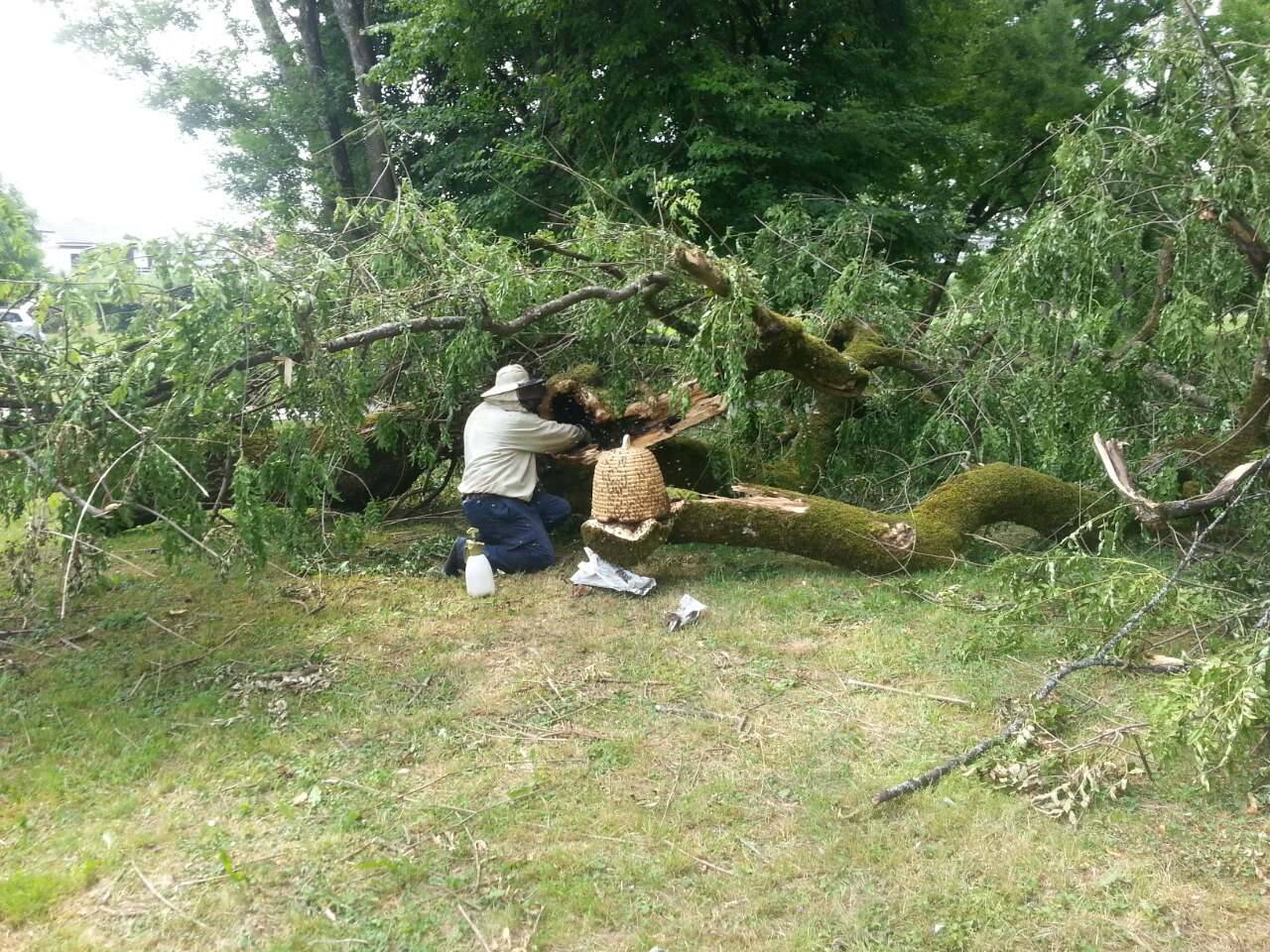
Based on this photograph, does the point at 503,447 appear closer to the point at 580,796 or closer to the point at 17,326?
the point at 17,326

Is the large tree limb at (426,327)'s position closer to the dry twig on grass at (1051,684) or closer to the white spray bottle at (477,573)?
the white spray bottle at (477,573)

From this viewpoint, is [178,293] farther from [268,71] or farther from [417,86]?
[268,71]

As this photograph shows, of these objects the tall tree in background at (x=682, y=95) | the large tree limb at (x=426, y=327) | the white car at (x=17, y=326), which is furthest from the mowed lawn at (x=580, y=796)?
the tall tree in background at (x=682, y=95)

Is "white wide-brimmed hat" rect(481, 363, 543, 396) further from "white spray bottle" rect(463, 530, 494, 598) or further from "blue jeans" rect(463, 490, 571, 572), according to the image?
"white spray bottle" rect(463, 530, 494, 598)

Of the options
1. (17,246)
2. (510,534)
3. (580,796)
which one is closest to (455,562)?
(510,534)

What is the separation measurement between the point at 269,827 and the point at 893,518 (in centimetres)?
347

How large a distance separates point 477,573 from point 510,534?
544 mm

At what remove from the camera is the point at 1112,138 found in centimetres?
494

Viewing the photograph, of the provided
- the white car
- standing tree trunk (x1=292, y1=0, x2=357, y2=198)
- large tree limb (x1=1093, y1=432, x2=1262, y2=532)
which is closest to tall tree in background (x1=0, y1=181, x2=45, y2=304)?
the white car

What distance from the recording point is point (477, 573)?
4984 millimetres

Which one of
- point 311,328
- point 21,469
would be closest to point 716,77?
point 311,328

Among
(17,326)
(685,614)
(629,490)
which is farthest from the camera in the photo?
(629,490)

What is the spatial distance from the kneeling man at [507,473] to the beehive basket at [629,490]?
756 millimetres

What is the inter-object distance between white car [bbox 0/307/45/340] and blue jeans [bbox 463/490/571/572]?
2367 millimetres
